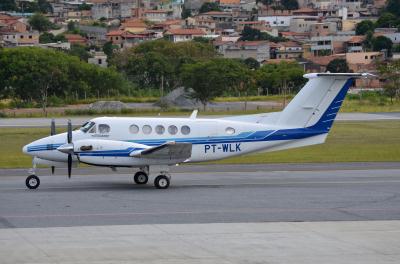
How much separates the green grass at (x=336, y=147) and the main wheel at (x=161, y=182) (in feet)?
26.9

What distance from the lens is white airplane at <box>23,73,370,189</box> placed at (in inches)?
1200

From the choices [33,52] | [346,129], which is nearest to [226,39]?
[33,52]

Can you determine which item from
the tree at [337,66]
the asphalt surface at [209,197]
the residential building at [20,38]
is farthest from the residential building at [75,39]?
the asphalt surface at [209,197]

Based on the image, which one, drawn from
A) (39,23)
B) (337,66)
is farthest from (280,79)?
(39,23)

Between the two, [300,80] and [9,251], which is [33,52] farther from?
[9,251]

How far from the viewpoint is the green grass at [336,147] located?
131 feet

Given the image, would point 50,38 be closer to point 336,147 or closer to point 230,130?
point 336,147

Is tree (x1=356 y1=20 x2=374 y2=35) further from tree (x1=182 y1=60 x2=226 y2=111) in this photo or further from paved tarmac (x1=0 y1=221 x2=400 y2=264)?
paved tarmac (x1=0 y1=221 x2=400 y2=264)

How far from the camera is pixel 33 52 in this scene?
79.5m

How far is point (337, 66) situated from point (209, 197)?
9176 cm

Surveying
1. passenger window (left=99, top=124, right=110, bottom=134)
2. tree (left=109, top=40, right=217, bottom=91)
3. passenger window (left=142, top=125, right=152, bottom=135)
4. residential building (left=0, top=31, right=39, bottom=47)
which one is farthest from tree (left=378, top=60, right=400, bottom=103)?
residential building (left=0, top=31, right=39, bottom=47)

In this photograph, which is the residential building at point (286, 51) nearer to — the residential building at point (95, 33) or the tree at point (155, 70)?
the residential building at point (95, 33)

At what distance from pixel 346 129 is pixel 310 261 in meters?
33.8

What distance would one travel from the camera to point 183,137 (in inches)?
1238
